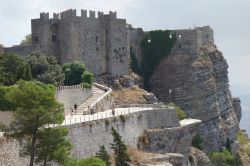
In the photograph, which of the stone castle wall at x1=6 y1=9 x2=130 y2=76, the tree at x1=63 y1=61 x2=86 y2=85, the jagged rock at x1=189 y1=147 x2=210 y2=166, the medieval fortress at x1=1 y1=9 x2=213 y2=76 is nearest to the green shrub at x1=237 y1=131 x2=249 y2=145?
the medieval fortress at x1=1 y1=9 x2=213 y2=76

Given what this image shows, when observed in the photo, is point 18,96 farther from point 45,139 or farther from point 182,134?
point 182,134

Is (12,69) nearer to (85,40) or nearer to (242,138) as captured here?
(85,40)

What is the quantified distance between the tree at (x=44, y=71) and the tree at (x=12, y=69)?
2.95m

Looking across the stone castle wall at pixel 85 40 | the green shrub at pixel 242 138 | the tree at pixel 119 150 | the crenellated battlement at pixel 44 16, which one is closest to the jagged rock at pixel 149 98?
the stone castle wall at pixel 85 40

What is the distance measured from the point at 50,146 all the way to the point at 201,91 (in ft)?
171

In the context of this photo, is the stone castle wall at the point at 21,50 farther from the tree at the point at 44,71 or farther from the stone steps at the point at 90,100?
the stone steps at the point at 90,100

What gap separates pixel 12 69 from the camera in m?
61.7

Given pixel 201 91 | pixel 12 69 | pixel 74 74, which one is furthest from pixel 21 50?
pixel 201 91

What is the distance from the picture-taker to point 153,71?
94250 mm

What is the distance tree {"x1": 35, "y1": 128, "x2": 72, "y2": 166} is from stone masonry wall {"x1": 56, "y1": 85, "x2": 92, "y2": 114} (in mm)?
20297

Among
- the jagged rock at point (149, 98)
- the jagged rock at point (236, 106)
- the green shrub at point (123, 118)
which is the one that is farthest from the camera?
the jagged rock at point (236, 106)

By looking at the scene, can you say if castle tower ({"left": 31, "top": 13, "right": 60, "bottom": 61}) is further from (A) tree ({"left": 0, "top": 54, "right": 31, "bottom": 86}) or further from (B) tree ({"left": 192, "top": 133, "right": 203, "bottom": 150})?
(B) tree ({"left": 192, "top": 133, "right": 203, "bottom": 150})

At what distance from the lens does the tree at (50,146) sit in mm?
40500

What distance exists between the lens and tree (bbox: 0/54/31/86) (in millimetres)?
58344
